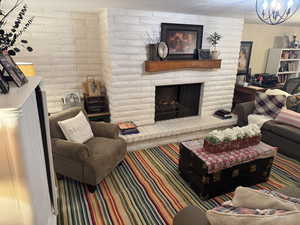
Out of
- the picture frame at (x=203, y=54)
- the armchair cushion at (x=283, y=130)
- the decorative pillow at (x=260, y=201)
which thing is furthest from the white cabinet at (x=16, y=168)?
the armchair cushion at (x=283, y=130)

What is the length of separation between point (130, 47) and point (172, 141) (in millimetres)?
1633

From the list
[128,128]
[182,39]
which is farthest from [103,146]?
[182,39]

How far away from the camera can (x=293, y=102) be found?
3.29m

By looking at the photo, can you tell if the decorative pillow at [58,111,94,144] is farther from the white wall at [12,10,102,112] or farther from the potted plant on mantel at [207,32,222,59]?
the potted plant on mantel at [207,32,222,59]

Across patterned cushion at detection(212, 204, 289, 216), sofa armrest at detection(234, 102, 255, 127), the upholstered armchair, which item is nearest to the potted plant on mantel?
sofa armrest at detection(234, 102, 255, 127)

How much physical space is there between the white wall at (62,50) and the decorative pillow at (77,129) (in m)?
0.96

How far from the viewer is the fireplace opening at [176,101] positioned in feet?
12.2

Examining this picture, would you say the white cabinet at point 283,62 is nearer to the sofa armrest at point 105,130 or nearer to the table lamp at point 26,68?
the sofa armrest at point 105,130

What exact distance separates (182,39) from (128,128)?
65.2 inches

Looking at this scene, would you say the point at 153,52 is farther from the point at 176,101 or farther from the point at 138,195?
the point at 138,195

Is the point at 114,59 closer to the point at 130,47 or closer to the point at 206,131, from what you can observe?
the point at 130,47

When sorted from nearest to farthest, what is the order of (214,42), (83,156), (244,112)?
1. (83,156)
2. (214,42)
3. (244,112)

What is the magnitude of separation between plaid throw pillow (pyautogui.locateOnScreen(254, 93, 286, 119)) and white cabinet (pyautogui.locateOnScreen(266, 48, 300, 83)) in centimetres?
183

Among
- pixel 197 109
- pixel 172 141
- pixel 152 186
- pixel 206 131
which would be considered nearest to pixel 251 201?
pixel 152 186
